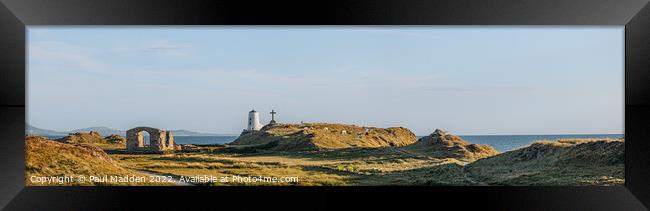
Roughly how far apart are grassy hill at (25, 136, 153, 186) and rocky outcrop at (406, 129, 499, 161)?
34.7 feet

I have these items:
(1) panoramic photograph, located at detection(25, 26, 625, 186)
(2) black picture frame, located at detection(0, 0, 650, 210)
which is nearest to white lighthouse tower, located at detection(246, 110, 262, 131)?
(1) panoramic photograph, located at detection(25, 26, 625, 186)

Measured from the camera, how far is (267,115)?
22812mm

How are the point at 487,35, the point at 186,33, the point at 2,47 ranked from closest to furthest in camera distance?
the point at 2,47 < the point at 186,33 < the point at 487,35

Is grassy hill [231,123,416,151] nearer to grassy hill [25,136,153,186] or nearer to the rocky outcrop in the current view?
the rocky outcrop

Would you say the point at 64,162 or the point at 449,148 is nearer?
the point at 64,162

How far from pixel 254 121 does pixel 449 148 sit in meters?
7.44

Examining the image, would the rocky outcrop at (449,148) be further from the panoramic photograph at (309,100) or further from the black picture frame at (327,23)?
the black picture frame at (327,23)

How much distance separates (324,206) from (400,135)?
614 inches

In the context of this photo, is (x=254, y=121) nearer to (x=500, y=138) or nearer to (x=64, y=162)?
(x=64, y=162)

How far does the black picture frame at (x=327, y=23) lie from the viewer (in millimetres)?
6629

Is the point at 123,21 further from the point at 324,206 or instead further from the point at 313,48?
the point at 313,48

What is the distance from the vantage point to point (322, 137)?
2097 centimetres

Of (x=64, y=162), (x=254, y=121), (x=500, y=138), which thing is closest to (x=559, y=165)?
(x=254, y=121)

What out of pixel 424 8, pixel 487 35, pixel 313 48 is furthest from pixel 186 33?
pixel 424 8
